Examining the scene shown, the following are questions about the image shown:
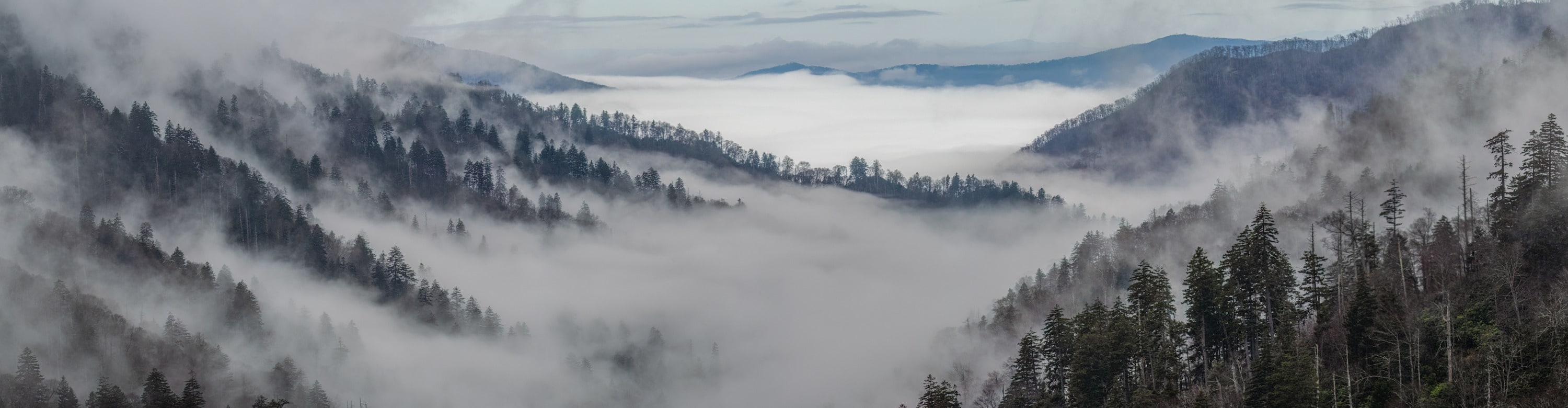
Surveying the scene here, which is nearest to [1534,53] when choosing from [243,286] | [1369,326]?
[1369,326]

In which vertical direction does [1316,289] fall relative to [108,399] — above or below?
above

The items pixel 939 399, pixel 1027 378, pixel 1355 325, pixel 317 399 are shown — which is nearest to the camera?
pixel 1355 325

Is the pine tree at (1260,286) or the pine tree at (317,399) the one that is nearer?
the pine tree at (1260,286)

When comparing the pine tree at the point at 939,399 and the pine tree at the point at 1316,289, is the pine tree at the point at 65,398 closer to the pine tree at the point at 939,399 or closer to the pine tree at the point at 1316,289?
the pine tree at the point at 939,399

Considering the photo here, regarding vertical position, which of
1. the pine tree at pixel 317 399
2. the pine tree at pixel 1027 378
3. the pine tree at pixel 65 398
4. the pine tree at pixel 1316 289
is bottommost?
the pine tree at pixel 317 399

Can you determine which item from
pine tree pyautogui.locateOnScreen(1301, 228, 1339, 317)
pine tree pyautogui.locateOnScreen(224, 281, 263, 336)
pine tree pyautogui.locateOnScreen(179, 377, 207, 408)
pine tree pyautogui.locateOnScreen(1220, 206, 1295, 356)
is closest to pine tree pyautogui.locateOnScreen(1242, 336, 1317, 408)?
pine tree pyautogui.locateOnScreen(1220, 206, 1295, 356)

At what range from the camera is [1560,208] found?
62562mm

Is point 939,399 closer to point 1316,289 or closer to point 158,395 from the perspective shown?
point 1316,289

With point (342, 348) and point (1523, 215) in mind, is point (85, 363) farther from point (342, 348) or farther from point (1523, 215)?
point (1523, 215)

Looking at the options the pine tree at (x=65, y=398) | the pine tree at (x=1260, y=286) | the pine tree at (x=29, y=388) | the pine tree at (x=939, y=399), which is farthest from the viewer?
the pine tree at (x=29, y=388)

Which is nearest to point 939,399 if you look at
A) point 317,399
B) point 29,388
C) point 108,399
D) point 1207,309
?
point 1207,309

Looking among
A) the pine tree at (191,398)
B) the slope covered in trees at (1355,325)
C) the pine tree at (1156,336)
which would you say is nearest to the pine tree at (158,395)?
the pine tree at (191,398)

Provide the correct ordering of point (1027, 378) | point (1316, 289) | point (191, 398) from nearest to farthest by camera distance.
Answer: point (1316, 289), point (1027, 378), point (191, 398)

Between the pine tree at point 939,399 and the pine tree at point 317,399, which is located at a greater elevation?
the pine tree at point 939,399
